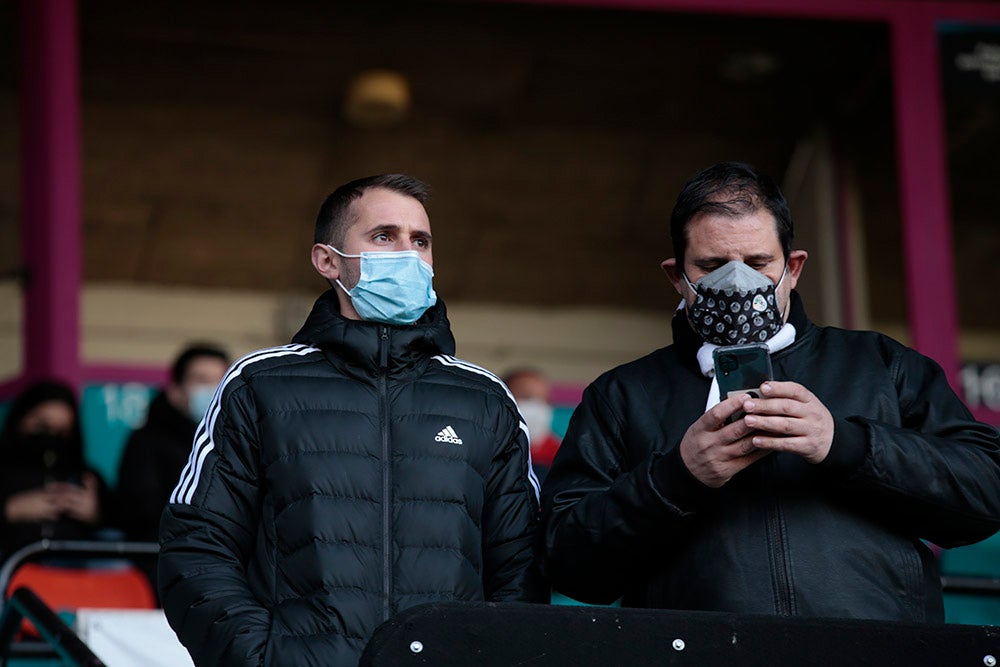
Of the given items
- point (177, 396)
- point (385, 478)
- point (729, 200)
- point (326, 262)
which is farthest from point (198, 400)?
point (729, 200)

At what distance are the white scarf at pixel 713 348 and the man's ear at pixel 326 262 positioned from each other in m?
0.96

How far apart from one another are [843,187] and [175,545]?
7598 mm

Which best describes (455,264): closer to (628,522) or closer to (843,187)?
(843,187)

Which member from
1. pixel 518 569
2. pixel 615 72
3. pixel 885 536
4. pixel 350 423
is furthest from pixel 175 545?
pixel 615 72

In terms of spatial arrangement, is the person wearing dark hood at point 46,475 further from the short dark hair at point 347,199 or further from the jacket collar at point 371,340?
the jacket collar at point 371,340

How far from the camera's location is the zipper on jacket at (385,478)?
3.65 metres

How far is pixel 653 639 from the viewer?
2.96m

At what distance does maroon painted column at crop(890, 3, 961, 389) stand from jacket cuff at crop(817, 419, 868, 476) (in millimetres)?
5838

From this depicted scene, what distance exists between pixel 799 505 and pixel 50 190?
5.73 m

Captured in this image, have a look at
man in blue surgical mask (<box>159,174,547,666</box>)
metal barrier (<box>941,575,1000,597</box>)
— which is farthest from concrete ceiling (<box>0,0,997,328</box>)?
man in blue surgical mask (<box>159,174,547,666</box>)

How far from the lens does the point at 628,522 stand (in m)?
3.45

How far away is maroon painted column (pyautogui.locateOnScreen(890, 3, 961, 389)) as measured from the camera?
910cm

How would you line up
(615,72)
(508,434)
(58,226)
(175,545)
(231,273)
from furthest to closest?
(231,273) → (615,72) → (58,226) → (508,434) → (175,545)

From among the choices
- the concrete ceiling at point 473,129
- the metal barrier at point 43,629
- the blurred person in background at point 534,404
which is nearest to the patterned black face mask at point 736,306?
the metal barrier at point 43,629
